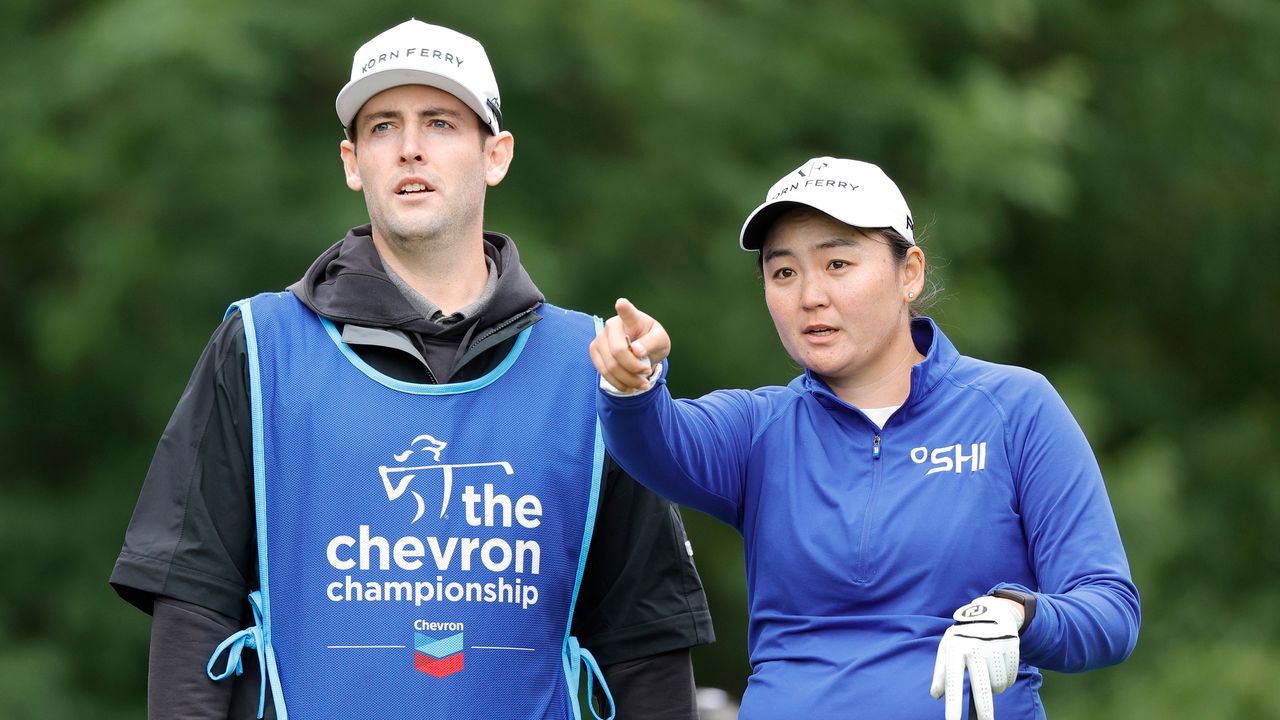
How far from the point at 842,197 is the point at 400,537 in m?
1.00

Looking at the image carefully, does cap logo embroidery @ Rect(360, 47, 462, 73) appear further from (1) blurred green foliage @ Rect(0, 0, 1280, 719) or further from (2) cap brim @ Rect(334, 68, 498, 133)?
(1) blurred green foliage @ Rect(0, 0, 1280, 719)

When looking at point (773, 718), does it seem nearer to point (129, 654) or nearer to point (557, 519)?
point (557, 519)

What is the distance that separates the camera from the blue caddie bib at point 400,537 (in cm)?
331

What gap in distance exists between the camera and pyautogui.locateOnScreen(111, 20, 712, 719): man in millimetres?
3303

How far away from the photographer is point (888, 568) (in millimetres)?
3072

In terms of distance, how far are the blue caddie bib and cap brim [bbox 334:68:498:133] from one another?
408 mm

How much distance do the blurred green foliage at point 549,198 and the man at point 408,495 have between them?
191 inches

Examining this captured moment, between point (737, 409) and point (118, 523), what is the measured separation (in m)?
7.06

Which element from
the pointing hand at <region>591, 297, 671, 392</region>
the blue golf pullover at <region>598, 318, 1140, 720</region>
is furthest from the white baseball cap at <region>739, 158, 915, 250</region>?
the pointing hand at <region>591, 297, 671, 392</region>

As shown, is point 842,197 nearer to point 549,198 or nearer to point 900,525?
point 900,525

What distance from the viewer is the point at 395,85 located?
351cm

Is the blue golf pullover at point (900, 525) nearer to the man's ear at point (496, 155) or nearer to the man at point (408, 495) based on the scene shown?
the man at point (408, 495)

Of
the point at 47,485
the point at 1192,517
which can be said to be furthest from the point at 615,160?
the point at 1192,517

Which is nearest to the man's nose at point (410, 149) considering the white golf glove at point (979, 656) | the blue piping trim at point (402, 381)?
the blue piping trim at point (402, 381)
